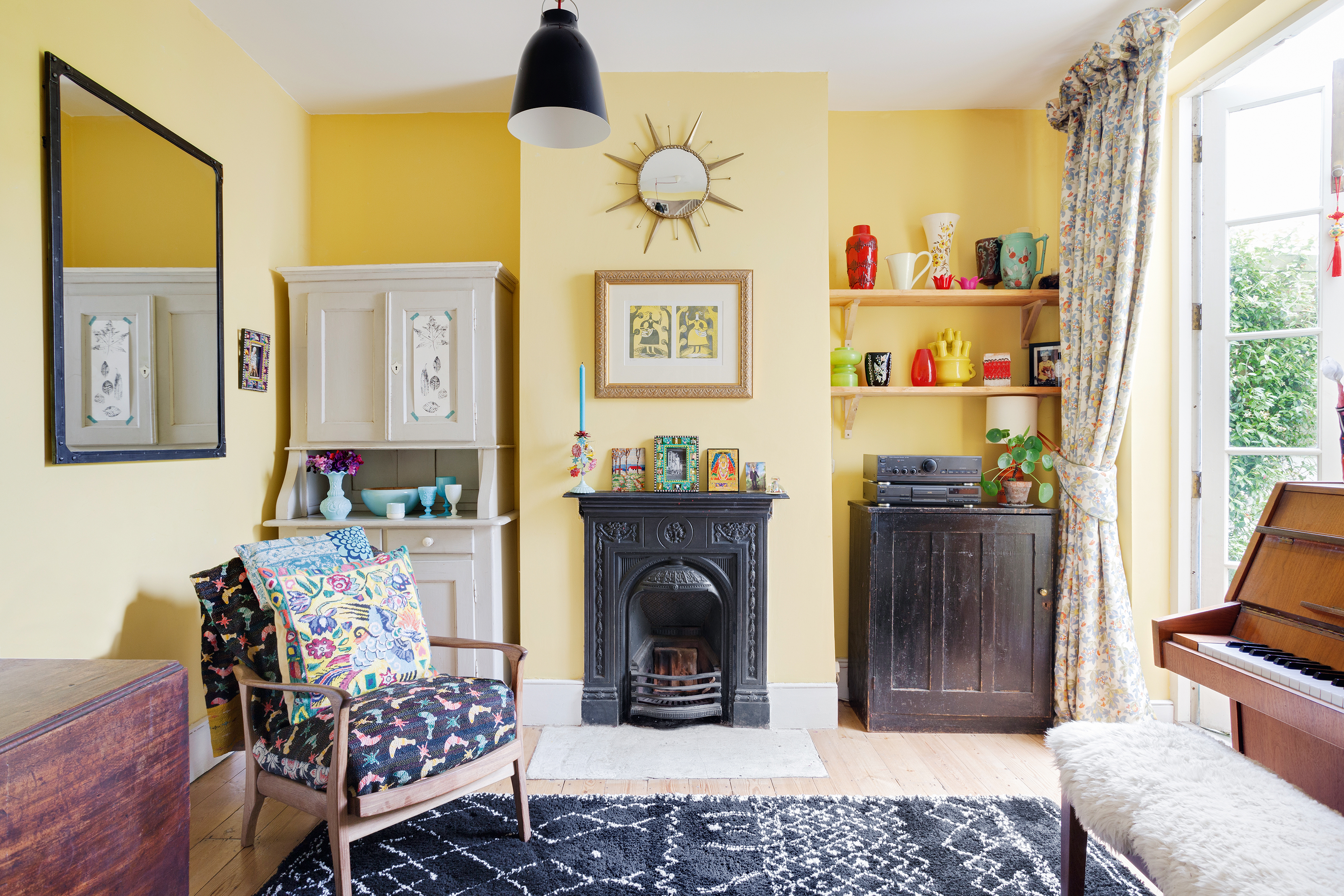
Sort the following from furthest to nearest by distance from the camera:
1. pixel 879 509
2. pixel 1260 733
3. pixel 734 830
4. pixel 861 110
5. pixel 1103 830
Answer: pixel 861 110, pixel 879 509, pixel 734 830, pixel 1260 733, pixel 1103 830

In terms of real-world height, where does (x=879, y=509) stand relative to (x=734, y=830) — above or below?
above

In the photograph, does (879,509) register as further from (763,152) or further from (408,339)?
(408,339)

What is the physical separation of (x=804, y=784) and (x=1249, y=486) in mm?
1991

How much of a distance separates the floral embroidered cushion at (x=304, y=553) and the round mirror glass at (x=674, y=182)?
1.79 meters

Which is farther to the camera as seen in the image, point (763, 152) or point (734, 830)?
point (763, 152)

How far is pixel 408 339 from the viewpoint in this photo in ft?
9.36

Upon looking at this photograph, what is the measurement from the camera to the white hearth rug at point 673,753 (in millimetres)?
2396

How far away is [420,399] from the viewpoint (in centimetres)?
286

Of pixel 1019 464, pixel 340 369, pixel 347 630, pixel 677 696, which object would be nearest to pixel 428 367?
pixel 340 369

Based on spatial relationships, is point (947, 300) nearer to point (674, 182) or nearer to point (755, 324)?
point (755, 324)

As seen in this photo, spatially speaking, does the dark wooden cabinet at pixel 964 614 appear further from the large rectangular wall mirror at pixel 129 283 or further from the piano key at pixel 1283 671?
the large rectangular wall mirror at pixel 129 283

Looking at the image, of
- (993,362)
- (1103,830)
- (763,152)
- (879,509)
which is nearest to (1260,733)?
(1103,830)

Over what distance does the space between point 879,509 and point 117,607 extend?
2681 millimetres

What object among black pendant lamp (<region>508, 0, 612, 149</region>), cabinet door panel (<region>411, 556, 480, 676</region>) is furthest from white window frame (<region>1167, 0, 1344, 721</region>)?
cabinet door panel (<region>411, 556, 480, 676</region>)
